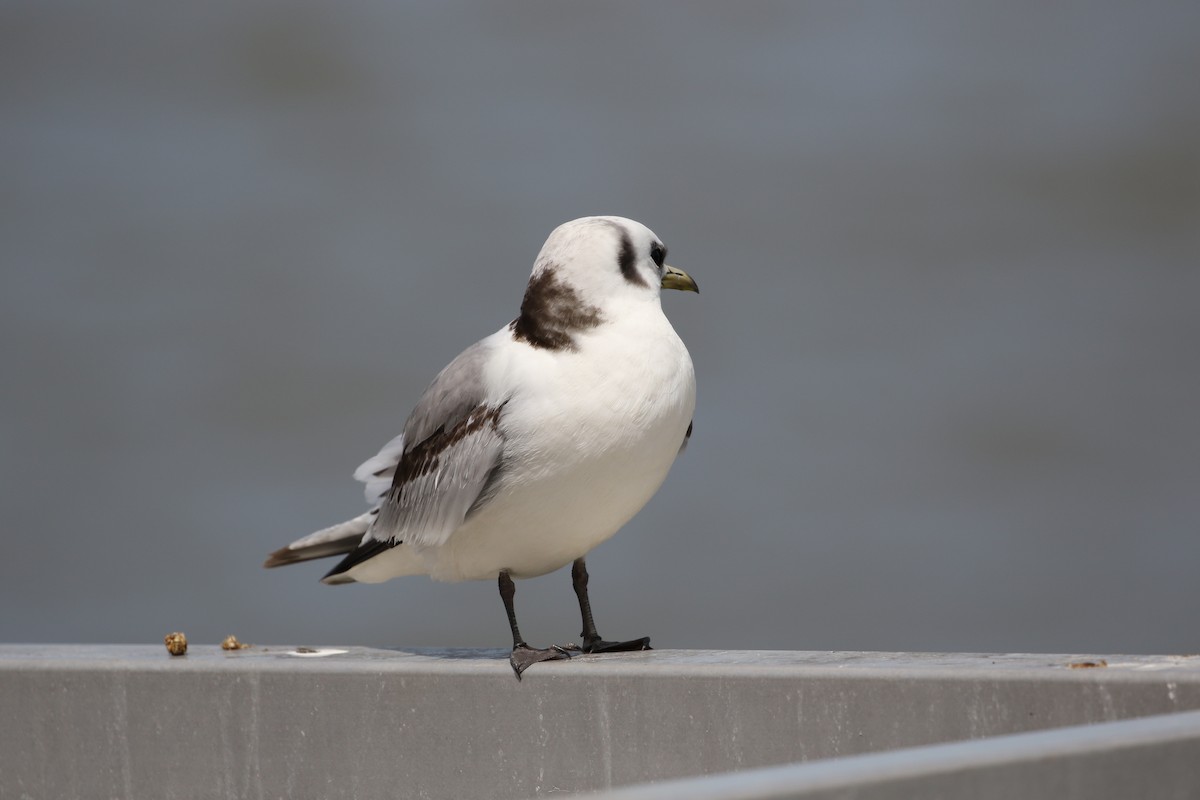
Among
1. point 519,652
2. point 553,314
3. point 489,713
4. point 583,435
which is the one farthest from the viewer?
point 553,314

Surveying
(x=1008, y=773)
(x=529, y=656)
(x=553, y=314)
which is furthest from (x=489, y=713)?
(x=1008, y=773)

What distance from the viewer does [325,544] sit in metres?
4.03

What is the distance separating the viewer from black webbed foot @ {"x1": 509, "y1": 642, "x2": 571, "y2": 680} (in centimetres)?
301

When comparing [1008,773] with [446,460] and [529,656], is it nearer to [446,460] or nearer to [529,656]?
[529,656]

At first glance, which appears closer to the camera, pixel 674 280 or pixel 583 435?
pixel 583 435

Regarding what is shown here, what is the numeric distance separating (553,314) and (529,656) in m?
0.78

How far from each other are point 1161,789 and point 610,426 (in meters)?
1.62

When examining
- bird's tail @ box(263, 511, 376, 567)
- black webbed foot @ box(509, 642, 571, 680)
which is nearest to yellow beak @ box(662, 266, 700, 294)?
black webbed foot @ box(509, 642, 571, 680)

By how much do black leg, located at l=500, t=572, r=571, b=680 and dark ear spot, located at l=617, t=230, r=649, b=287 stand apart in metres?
0.75

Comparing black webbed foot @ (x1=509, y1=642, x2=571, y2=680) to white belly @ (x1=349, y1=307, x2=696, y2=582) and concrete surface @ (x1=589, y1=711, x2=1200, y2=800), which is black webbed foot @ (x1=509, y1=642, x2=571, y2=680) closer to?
white belly @ (x1=349, y1=307, x2=696, y2=582)

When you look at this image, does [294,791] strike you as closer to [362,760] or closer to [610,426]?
[362,760]

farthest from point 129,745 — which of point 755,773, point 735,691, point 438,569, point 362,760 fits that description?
point 755,773

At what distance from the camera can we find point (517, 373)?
334 cm

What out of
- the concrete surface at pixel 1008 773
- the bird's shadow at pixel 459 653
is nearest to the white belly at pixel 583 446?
the bird's shadow at pixel 459 653
